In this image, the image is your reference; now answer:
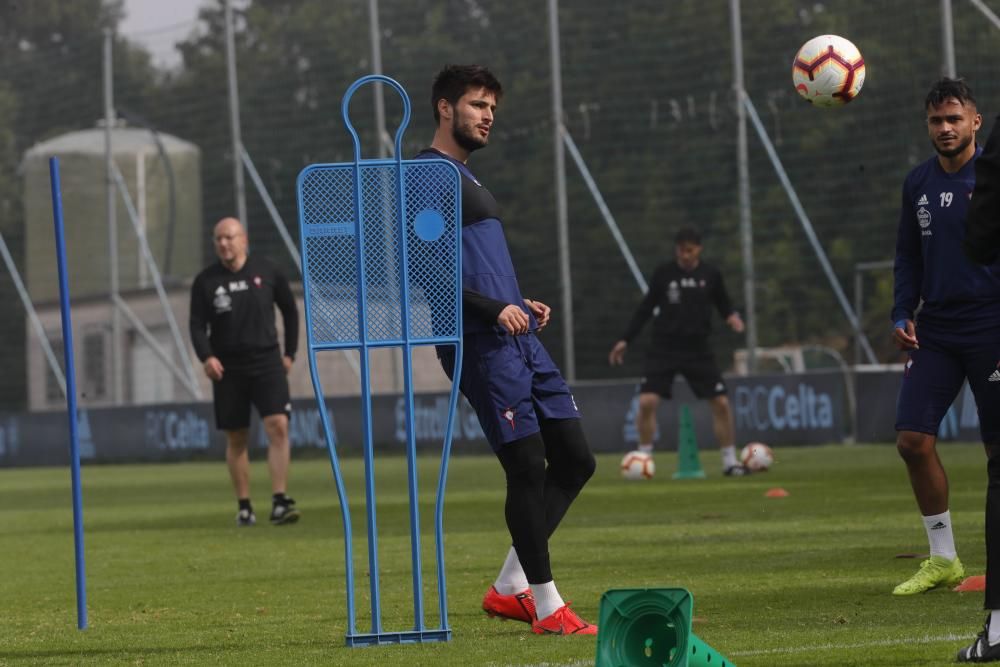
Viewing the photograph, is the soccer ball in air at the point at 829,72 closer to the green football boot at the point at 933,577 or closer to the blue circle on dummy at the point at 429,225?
the green football boot at the point at 933,577

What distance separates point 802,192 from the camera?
86.4ft

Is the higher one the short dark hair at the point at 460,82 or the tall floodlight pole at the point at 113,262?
the short dark hair at the point at 460,82

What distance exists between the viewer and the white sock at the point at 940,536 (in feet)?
26.8

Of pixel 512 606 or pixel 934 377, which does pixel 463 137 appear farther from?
pixel 934 377

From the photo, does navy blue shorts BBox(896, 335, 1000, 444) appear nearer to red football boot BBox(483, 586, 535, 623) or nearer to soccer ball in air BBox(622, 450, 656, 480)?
red football boot BBox(483, 586, 535, 623)

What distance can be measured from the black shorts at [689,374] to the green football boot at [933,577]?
10066mm

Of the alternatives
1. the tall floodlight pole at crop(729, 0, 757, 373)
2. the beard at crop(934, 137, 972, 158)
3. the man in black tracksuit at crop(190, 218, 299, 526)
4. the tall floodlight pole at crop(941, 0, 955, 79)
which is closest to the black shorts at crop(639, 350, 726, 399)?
the man in black tracksuit at crop(190, 218, 299, 526)

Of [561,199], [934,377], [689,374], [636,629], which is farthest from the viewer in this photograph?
[561,199]

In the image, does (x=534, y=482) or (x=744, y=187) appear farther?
(x=744, y=187)

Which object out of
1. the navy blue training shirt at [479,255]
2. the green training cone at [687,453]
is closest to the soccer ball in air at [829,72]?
the navy blue training shirt at [479,255]

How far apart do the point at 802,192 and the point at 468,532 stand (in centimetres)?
1481

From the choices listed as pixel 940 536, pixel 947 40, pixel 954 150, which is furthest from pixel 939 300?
pixel 947 40

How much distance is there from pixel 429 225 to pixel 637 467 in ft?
37.3

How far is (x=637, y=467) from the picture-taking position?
18.1 metres
